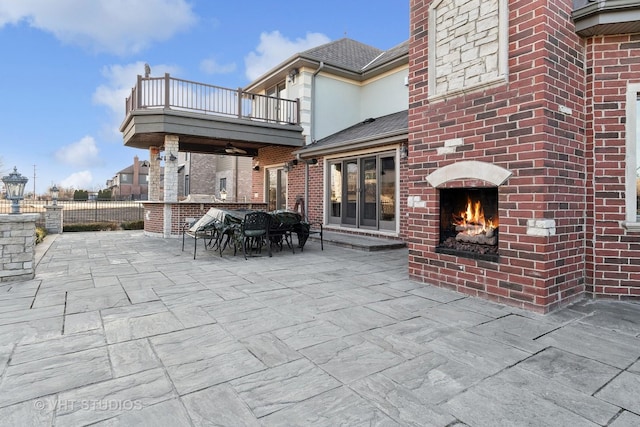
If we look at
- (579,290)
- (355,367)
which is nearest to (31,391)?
(355,367)

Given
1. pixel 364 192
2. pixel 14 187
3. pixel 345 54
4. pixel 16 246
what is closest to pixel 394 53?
pixel 345 54

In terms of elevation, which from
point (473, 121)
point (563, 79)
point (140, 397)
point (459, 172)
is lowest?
point (140, 397)

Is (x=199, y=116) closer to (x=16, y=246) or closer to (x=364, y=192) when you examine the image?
(x=364, y=192)

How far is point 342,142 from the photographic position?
8.84 m

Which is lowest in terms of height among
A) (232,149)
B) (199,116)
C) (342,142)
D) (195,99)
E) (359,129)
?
(342,142)

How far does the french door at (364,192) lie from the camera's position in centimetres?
834

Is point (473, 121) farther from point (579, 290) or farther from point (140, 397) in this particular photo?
point (140, 397)

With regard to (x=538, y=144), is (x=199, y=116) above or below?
above

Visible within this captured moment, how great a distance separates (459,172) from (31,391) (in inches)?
165

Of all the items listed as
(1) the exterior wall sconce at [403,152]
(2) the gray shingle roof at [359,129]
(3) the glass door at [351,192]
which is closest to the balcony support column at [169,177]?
(2) the gray shingle roof at [359,129]

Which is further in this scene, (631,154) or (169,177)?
(169,177)

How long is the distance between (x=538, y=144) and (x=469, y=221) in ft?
4.46

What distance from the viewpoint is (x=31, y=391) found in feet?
6.33

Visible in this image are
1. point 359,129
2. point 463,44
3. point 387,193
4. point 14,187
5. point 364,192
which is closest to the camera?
point 463,44
